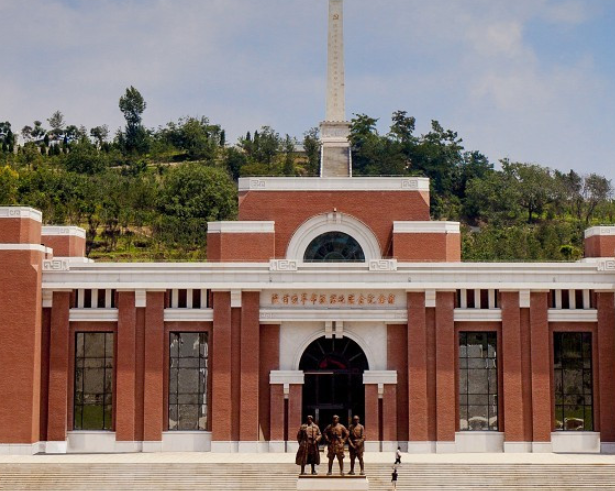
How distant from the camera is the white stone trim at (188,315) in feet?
107

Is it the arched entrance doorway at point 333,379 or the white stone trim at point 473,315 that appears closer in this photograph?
the white stone trim at point 473,315

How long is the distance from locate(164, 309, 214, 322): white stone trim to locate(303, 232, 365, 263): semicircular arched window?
419 centimetres

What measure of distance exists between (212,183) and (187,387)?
1456 inches

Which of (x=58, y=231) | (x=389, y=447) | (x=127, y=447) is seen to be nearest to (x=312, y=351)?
(x=389, y=447)

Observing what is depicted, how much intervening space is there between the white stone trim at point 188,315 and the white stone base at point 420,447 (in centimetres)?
693

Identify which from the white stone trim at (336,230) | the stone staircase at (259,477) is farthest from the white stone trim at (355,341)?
the stone staircase at (259,477)

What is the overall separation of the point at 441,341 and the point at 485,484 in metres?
5.23

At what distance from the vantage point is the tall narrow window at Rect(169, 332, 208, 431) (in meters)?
32.7

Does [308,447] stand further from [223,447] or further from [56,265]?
[56,265]

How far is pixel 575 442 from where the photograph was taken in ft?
106

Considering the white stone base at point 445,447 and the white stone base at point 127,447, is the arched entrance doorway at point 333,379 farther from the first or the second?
the white stone base at point 127,447

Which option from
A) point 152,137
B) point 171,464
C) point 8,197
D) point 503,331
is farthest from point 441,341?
point 152,137

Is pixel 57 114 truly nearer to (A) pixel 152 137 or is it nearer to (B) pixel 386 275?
(A) pixel 152 137

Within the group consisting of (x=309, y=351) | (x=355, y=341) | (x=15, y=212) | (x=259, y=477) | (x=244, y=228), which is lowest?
(x=259, y=477)
